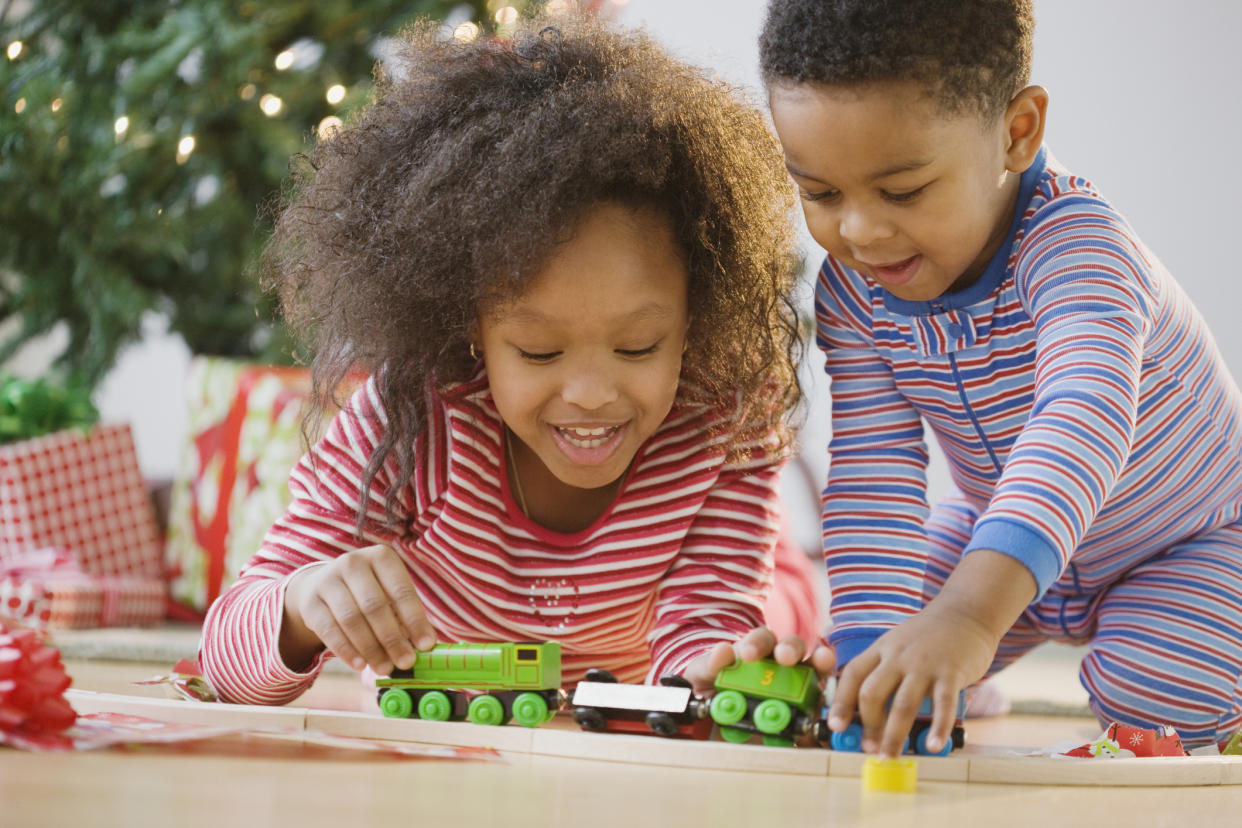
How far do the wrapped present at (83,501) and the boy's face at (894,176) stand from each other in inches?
56.0

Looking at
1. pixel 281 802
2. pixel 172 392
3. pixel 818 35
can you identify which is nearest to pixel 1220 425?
pixel 818 35

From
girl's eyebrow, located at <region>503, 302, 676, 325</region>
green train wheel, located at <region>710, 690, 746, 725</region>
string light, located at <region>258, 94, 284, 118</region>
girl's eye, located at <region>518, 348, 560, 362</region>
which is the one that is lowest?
green train wheel, located at <region>710, 690, 746, 725</region>

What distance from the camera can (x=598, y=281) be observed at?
40.0 inches

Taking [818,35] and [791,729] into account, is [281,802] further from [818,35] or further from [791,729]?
[818,35]

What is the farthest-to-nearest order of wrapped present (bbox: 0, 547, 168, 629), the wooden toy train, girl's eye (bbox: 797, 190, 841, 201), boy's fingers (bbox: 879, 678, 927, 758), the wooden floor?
Result: 1. wrapped present (bbox: 0, 547, 168, 629)
2. girl's eye (bbox: 797, 190, 841, 201)
3. the wooden toy train
4. boy's fingers (bbox: 879, 678, 927, 758)
5. the wooden floor

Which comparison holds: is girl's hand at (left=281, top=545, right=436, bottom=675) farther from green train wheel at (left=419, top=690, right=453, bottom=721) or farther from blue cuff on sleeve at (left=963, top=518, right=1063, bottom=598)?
Result: blue cuff on sleeve at (left=963, top=518, right=1063, bottom=598)

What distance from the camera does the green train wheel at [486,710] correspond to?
3.15 feet

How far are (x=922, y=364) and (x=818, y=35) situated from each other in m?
0.31

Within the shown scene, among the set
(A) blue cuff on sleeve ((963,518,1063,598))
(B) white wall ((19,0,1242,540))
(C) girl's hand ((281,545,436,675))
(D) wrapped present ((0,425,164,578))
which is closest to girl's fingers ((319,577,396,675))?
(C) girl's hand ((281,545,436,675))

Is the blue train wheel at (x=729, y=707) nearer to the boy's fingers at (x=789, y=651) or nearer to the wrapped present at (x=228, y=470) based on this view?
the boy's fingers at (x=789, y=651)

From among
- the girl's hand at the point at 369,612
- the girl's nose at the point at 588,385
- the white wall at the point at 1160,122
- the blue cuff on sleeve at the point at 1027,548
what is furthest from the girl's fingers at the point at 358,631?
the white wall at the point at 1160,122

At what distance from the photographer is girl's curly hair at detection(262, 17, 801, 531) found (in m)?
1.02

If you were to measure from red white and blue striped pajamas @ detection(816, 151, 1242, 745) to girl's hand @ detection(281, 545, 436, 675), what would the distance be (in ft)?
1.29

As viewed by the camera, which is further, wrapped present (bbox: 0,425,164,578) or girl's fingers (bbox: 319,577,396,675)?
wrapped present (bbox: 0,425,164,578)
